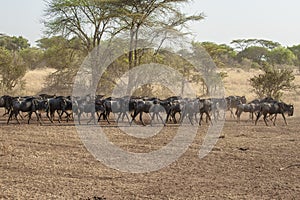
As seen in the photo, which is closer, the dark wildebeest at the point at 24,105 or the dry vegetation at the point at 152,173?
the dry vegetation at the point at 152,173

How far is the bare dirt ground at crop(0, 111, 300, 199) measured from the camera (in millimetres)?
8008

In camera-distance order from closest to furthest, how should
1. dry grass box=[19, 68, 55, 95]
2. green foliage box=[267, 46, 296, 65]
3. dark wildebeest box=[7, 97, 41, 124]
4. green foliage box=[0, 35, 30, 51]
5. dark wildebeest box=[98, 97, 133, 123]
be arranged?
1. dark wildebeest box=[7, 97, 41, 124]
2. dark wildebeest box=[98, 97, 133, 123]
3. dry grass box=[19, 68, 55, 95]
4. green foliage box=[0, 35, 30, 51]
5. green foliage box=[267, 46, 296, 65]

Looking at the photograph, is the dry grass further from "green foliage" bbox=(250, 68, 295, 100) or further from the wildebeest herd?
"green foliage" bbox=(250, 68, 295, 100)

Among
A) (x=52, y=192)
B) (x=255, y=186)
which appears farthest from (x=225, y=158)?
(x=52, y=192)

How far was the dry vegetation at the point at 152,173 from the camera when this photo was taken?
8.02 meters

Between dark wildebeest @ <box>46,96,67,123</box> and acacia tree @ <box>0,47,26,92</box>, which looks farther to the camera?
acacia tree @ <box>0,47,26,92</box>

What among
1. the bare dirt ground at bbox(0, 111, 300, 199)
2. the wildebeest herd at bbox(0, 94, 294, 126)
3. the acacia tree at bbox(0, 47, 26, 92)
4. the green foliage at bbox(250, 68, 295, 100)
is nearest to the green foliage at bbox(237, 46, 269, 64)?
the green foliage at bbox(250, 68, 295, 100)

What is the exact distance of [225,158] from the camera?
11.2 meters

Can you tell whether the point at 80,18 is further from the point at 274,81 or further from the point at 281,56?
the point at 281,56

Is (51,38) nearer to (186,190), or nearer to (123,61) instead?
(123,61)

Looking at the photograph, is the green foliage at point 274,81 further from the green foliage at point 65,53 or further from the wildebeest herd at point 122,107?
the green foliage at point 65,53

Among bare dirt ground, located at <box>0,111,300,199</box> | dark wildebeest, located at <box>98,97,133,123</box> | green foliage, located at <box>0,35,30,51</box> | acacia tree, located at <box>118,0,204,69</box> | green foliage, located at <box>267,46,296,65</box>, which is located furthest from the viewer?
green foliage, located at <box>267,46,296,65</box>

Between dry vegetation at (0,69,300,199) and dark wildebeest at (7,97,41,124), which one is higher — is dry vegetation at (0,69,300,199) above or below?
below

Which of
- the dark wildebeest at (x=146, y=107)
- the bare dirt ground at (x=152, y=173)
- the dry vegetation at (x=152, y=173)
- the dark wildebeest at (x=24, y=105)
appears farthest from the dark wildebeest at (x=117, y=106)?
the bare dirt ground at (x=152, y=173)
